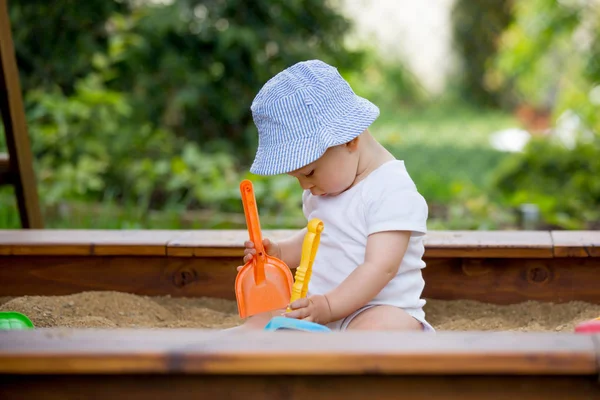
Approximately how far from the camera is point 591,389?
108 centimetres

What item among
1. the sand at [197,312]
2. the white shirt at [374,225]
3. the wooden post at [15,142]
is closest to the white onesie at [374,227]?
the white shirt at [374,225]

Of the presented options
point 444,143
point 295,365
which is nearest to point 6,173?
point 295,365

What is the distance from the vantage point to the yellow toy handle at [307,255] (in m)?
1.55

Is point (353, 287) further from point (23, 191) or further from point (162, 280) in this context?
point (23, 191)

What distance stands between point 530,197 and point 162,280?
2.54 metres

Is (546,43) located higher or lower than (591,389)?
higher

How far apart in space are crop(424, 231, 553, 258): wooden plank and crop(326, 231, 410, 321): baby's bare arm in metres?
0.48

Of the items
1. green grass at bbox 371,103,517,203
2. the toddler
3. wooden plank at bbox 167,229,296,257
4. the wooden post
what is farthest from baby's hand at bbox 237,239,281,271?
green grass at bbox 371,103,517,203

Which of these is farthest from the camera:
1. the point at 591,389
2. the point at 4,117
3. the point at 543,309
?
the point at 4,117

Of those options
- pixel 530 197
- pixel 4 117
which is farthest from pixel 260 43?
pixel 4 117

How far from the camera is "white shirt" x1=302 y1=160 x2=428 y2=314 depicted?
1580mm

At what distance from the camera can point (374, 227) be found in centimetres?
157

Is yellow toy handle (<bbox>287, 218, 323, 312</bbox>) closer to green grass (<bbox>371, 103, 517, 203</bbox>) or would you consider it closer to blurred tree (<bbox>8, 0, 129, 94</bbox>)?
green grass (<bbox>371, 103, 517, 203</bbox>)

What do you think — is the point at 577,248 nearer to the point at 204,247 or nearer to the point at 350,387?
the point at 204,247
